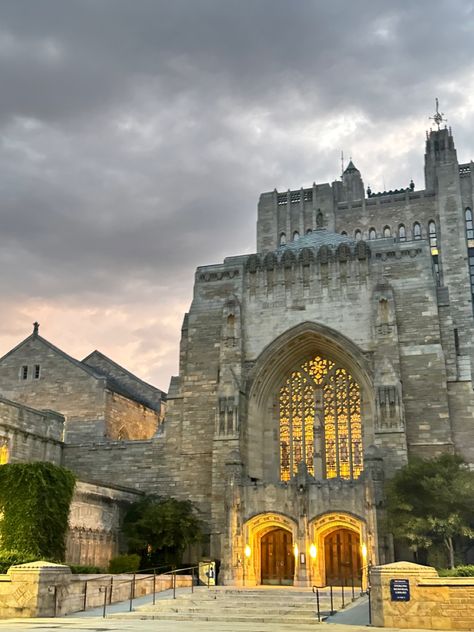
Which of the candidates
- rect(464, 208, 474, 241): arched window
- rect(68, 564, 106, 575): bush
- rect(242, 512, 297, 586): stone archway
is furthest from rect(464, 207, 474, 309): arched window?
rect(68, 564, 106, 575): bush

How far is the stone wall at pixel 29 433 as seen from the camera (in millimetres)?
31000

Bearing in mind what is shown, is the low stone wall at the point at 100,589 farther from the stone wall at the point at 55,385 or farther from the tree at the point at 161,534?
the stone wall at the point at 55,385

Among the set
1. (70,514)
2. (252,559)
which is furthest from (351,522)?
(70,514)

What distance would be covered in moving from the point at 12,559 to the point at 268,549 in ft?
39.9

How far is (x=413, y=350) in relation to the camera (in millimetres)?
31750

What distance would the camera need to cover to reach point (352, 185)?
65.9 metres

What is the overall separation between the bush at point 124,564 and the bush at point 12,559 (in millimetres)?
4912

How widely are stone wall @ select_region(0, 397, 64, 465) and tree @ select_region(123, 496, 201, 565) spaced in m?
5.96

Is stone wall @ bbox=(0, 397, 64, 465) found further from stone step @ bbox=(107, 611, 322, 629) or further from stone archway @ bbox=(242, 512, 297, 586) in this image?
stone step @ bbox=(107, 611, 322, 629)

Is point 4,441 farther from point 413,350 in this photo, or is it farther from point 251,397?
point 413,350

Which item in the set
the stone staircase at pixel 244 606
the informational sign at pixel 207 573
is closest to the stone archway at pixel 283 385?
the informational sign at pixel 207 573

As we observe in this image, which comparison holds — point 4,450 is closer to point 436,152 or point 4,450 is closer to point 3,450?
point 3,450

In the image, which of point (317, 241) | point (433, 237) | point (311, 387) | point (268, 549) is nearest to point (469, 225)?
point (433, 237)

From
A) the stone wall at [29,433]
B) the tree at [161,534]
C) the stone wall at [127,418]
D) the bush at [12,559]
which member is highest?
the stone wall at [127,418]
